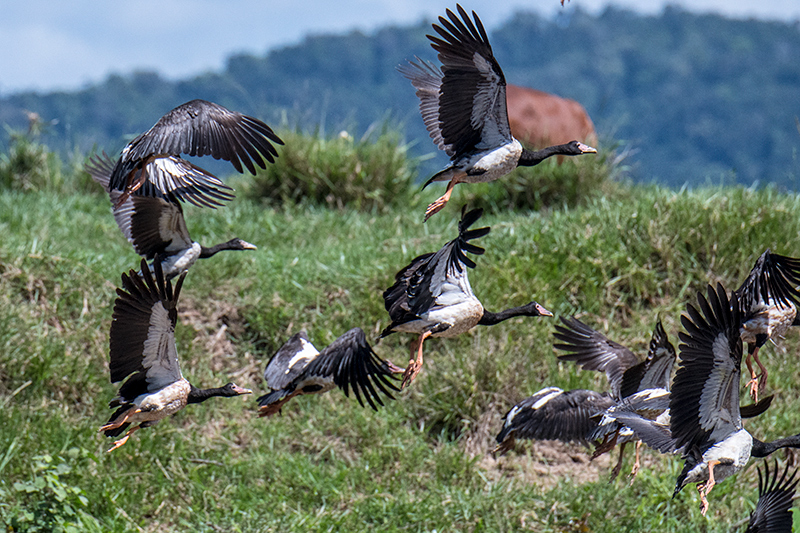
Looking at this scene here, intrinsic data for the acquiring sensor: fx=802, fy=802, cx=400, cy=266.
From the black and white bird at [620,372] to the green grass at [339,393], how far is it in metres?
1.02

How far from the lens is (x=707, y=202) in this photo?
19.7 ft

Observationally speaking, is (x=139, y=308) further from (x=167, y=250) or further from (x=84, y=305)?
(x=84, y=305)

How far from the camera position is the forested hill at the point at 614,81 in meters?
123

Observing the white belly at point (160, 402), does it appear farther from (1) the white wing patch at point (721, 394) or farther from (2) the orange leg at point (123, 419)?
(1) the white wing patch at point (721, 394)

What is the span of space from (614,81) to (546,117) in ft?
501

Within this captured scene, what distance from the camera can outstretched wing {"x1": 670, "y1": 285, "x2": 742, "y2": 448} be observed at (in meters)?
2.33

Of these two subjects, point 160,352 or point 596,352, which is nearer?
point 160,352

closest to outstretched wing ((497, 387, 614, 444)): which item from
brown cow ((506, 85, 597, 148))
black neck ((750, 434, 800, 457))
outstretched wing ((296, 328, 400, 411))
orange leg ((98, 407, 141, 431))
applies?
black neck ((750, 434, 800, 457))

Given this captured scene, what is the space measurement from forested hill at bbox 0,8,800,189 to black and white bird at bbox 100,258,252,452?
9997 cm

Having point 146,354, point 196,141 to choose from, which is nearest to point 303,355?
point 146,354

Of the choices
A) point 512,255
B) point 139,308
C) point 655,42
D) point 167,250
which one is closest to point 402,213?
point 512,255

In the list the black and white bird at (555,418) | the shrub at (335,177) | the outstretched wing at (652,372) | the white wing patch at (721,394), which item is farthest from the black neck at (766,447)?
the shrub at (335,177)

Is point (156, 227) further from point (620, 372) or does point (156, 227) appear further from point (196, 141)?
point (620, 372)

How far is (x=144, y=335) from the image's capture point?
8.55 ft
